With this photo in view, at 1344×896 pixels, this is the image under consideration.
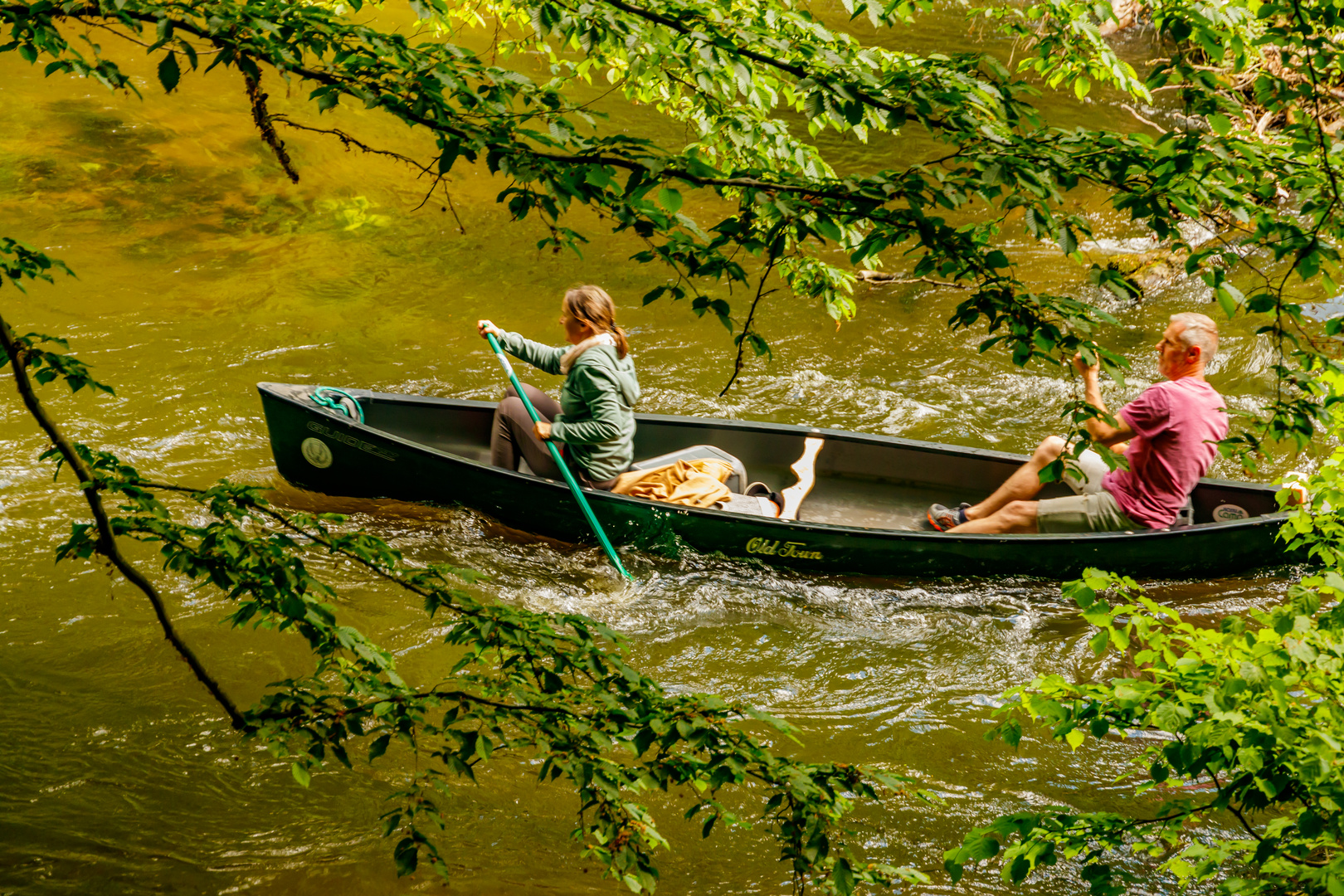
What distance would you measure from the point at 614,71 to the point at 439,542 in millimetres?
3293

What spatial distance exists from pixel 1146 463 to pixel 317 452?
191 inches

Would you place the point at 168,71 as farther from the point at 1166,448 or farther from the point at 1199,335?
the point at 1166,448

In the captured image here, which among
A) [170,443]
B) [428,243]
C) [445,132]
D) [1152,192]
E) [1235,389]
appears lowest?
[170,443]

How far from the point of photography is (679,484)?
5930 mm

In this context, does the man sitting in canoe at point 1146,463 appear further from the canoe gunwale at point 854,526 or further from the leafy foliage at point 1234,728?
the leafy foliage at point 1234,728

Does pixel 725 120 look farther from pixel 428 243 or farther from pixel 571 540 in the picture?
pixel 428 243

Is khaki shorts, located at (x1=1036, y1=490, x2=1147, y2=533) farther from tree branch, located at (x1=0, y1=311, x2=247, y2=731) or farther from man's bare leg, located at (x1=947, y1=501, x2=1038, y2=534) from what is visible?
tree branch, located at (x1=0, y1=311, x2=247, y2=731)

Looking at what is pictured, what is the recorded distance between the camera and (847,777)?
2.22 m

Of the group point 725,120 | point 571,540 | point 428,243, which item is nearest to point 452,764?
point 725,120

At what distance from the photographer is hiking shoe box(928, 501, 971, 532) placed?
20.1 feet

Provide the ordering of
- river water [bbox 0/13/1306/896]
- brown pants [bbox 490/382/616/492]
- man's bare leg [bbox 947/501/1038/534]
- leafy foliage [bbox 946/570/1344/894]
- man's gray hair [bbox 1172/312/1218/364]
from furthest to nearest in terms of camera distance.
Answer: brown pants [bbox 490/382/616/492] → man's bare leg [bbox 947/501/1038/534] → man's gray hair [bbox 1172/312/1218/364] → river water [bbox 0/13/1306/896] → leafy foliage [bbox 946/570/1344/894]

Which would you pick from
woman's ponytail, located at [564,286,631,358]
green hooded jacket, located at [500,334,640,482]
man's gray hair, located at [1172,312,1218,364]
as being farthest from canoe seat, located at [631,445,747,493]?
man's gray hair, located at [1172,312,1218,364]

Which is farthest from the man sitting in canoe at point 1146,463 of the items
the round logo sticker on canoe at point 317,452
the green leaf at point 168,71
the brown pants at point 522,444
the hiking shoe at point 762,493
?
the green leaf at point 168,71

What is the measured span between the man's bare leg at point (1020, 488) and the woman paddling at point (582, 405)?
217 cm
